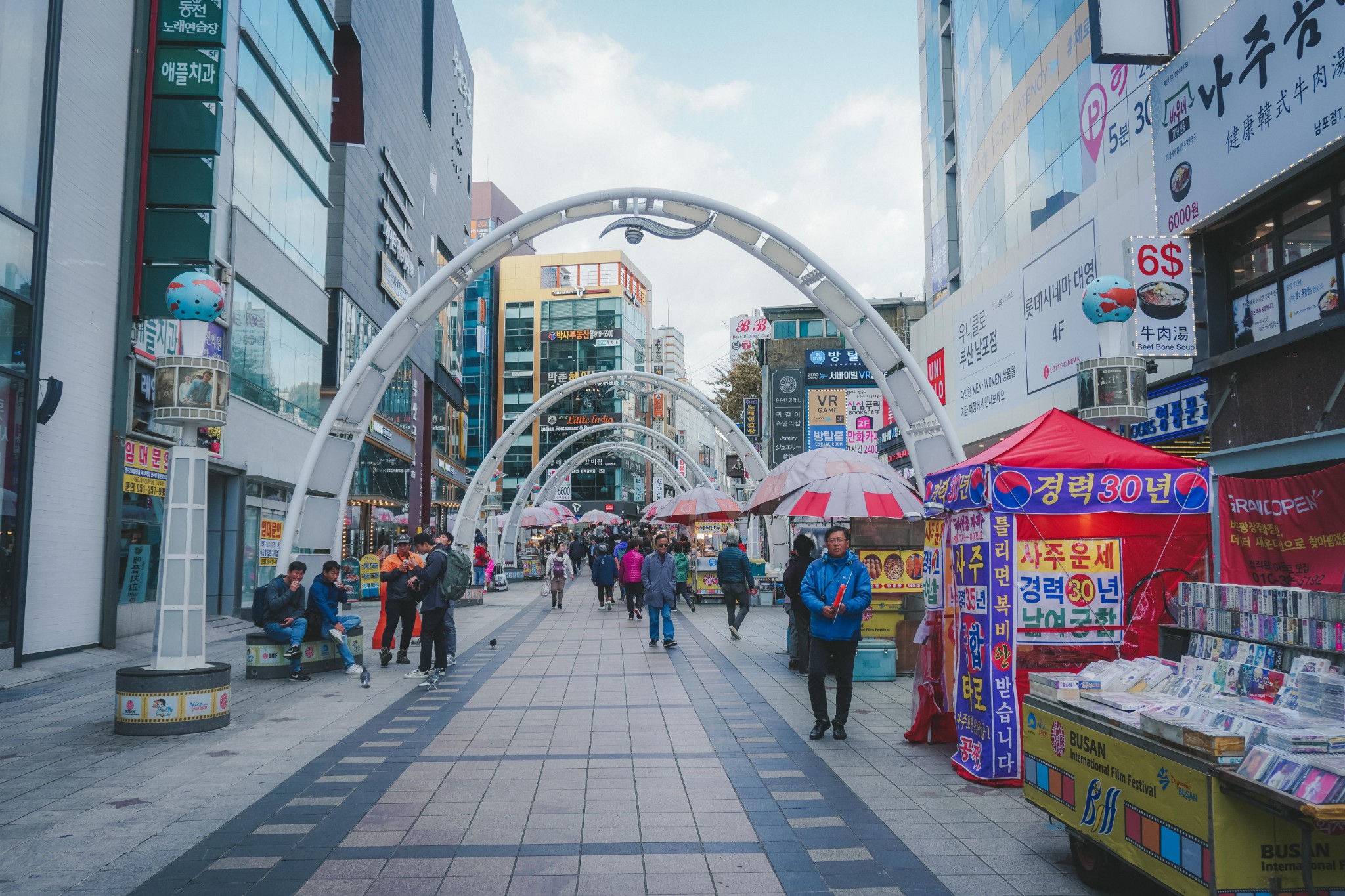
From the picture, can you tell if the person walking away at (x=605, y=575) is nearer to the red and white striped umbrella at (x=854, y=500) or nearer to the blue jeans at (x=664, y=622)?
the blue jeans at (x=664, y=622)

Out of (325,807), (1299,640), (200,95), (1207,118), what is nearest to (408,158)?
(200,95)

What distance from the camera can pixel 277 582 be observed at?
40.8ft

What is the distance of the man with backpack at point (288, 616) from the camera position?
12.4 m

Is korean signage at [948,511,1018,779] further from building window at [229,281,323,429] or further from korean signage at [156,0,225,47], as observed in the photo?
building window at [229,281,323,429]

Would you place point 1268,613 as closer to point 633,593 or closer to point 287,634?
point 287,634

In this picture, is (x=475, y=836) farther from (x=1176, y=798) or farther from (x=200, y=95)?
(x=200, y=95)

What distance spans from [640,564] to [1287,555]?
1507 centimetres

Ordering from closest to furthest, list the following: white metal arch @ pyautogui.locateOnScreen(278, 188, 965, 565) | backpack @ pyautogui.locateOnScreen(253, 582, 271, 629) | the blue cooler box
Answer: the blue cooler box < backpack @ pyautogui.locateOnScreen(253, 582, 271, 629) < white metal arch @ pyautogui.locateOnScreen(278, 188, 965, 565)

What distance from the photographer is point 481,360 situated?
7781 cm

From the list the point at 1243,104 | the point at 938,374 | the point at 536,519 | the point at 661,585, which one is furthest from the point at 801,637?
the point at 536,519

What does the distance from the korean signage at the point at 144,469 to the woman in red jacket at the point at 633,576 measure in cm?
938

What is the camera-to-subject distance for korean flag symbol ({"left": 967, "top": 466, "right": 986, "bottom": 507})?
7.24 metres

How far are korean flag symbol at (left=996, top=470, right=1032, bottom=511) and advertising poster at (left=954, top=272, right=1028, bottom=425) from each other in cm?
1046

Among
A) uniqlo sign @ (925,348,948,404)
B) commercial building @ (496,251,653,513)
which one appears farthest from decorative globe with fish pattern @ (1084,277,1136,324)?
commercial building @ (496,251,653,513)
